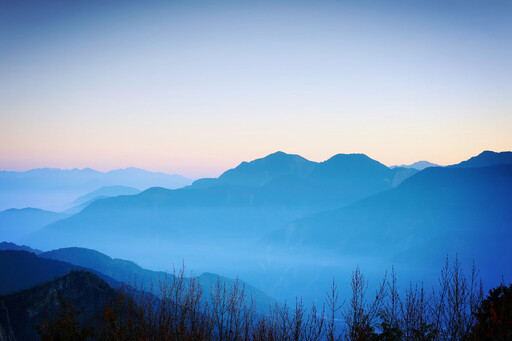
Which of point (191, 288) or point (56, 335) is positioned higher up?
point (191, 288)

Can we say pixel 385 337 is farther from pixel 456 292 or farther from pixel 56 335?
pixel 56 335

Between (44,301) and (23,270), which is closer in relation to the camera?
(44,301)

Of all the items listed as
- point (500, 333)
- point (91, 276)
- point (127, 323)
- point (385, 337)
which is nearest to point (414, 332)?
point (385, 337)

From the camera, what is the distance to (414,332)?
12195mm

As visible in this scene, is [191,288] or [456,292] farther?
[191,288]

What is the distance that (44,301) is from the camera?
69938mm

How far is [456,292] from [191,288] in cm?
1070

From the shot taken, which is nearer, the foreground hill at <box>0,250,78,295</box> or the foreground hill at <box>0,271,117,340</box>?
the foreground hill at <box>0,271,117,340</box>

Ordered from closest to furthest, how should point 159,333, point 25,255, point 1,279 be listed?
point 159,333, point 1,279, point 25,255

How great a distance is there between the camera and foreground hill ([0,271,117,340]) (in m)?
64.6

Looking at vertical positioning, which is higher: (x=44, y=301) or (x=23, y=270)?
(x=23, y=270)

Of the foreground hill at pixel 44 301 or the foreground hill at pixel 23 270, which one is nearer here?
the foreground hill at pixel 44 301

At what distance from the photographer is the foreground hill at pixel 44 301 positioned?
64.6m

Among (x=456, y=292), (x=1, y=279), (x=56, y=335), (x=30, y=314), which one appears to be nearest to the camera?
(x=56, y=335)
